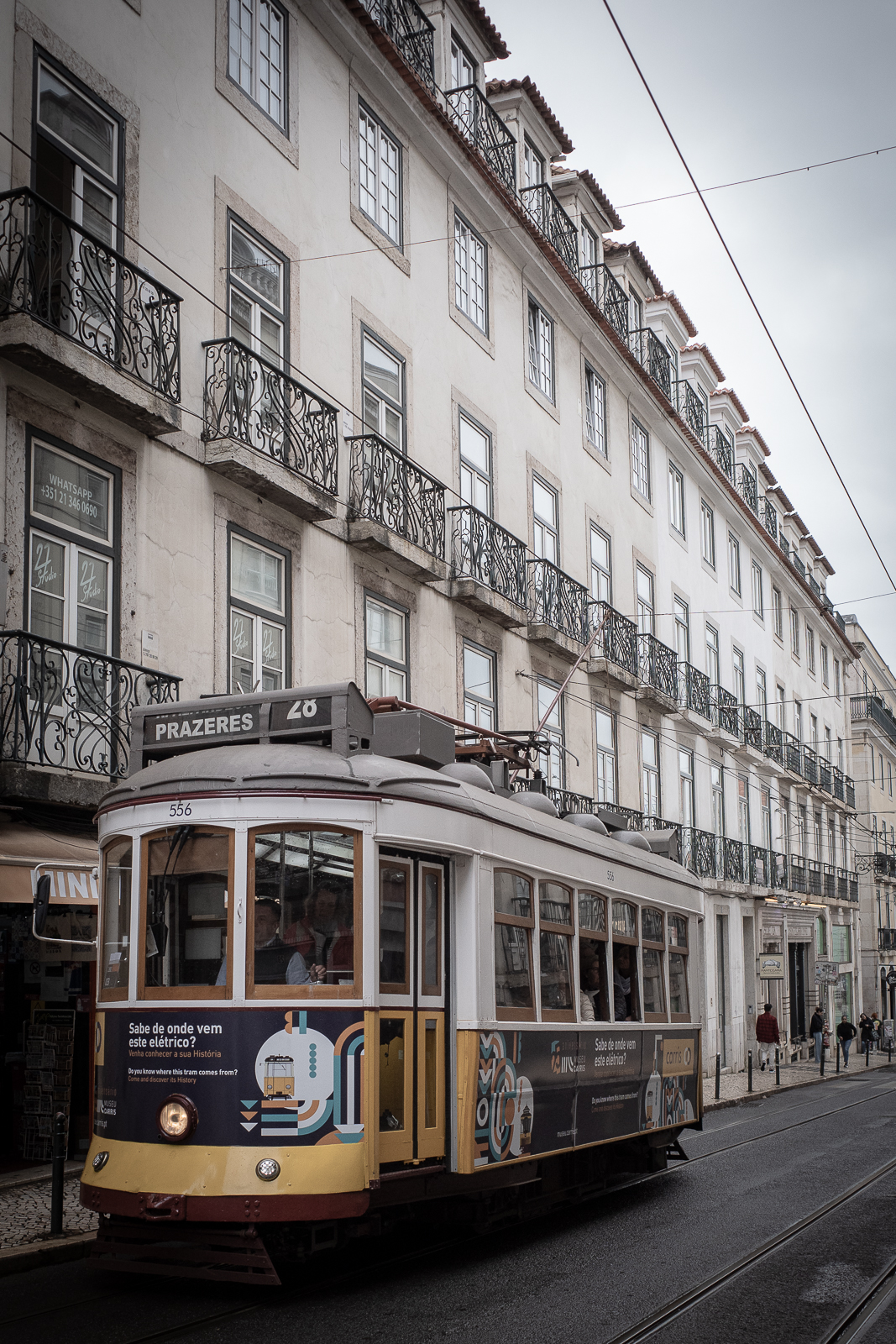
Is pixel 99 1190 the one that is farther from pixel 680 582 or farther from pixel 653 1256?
pixel 680 582

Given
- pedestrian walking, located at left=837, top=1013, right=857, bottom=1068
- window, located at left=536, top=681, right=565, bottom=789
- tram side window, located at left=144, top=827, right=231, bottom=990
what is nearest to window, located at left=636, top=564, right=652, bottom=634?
window, located at left=536, top=681, right=565, bottom=789

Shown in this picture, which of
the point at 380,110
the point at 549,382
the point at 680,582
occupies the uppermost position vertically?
the point at 380,110

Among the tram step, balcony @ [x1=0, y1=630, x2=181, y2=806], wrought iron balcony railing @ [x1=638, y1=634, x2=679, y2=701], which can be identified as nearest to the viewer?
the tram step

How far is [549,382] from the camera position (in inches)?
930

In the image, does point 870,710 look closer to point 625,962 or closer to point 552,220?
point 552,220

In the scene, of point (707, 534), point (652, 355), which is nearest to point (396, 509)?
point (652, 355)

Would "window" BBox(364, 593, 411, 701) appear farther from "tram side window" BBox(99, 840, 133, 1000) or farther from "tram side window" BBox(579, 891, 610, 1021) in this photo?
"tram side window" BBox(99, 840, 133, 1000)

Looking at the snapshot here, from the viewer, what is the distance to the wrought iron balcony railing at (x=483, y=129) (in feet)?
66.0

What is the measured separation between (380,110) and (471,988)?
525 inches

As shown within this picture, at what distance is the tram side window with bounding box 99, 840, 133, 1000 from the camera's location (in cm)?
784

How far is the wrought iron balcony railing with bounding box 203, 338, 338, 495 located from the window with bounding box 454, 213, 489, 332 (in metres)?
5.23

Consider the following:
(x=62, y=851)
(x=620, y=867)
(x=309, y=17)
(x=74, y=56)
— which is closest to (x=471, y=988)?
(x=620, y=867)

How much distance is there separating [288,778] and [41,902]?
175 centimetres

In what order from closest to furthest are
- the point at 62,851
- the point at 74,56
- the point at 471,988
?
the point at 471,988 < the point at 62,851 < the point at 74,56
